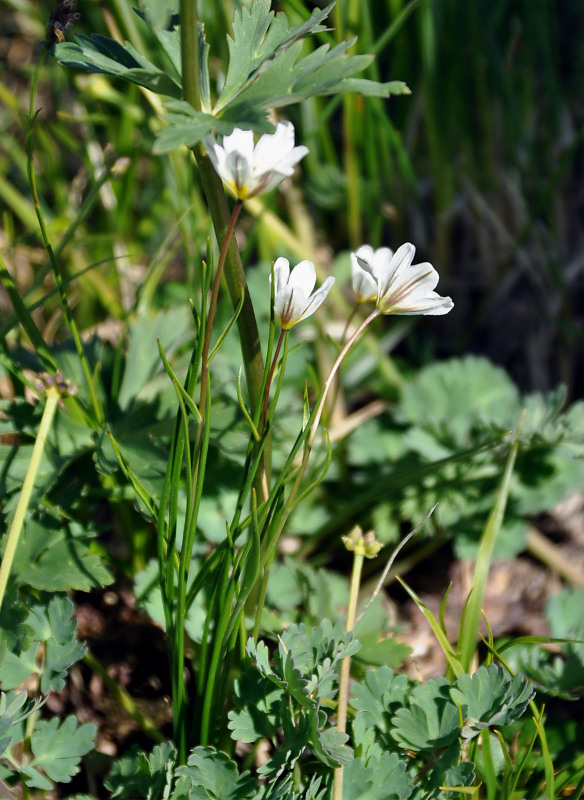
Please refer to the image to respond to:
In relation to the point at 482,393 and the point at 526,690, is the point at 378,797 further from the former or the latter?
the point at 482,393

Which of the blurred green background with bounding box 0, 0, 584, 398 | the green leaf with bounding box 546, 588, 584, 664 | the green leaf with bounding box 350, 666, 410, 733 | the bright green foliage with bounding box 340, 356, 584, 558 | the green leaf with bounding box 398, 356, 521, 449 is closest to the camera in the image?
the green leaf with bounding box 350, 666, 410, 733

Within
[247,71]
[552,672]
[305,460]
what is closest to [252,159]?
[247,71]

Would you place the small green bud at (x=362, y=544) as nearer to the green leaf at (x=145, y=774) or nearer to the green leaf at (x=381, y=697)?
the green leaf at (x=381, y=697)

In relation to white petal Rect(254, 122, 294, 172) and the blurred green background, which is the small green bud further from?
the blurred green background

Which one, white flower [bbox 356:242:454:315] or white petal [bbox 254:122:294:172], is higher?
white petal [bbox 254:122:294:172]

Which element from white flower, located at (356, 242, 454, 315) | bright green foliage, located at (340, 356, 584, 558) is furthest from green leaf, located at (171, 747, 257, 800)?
white flower, located at (356, 242, 454, 315)
